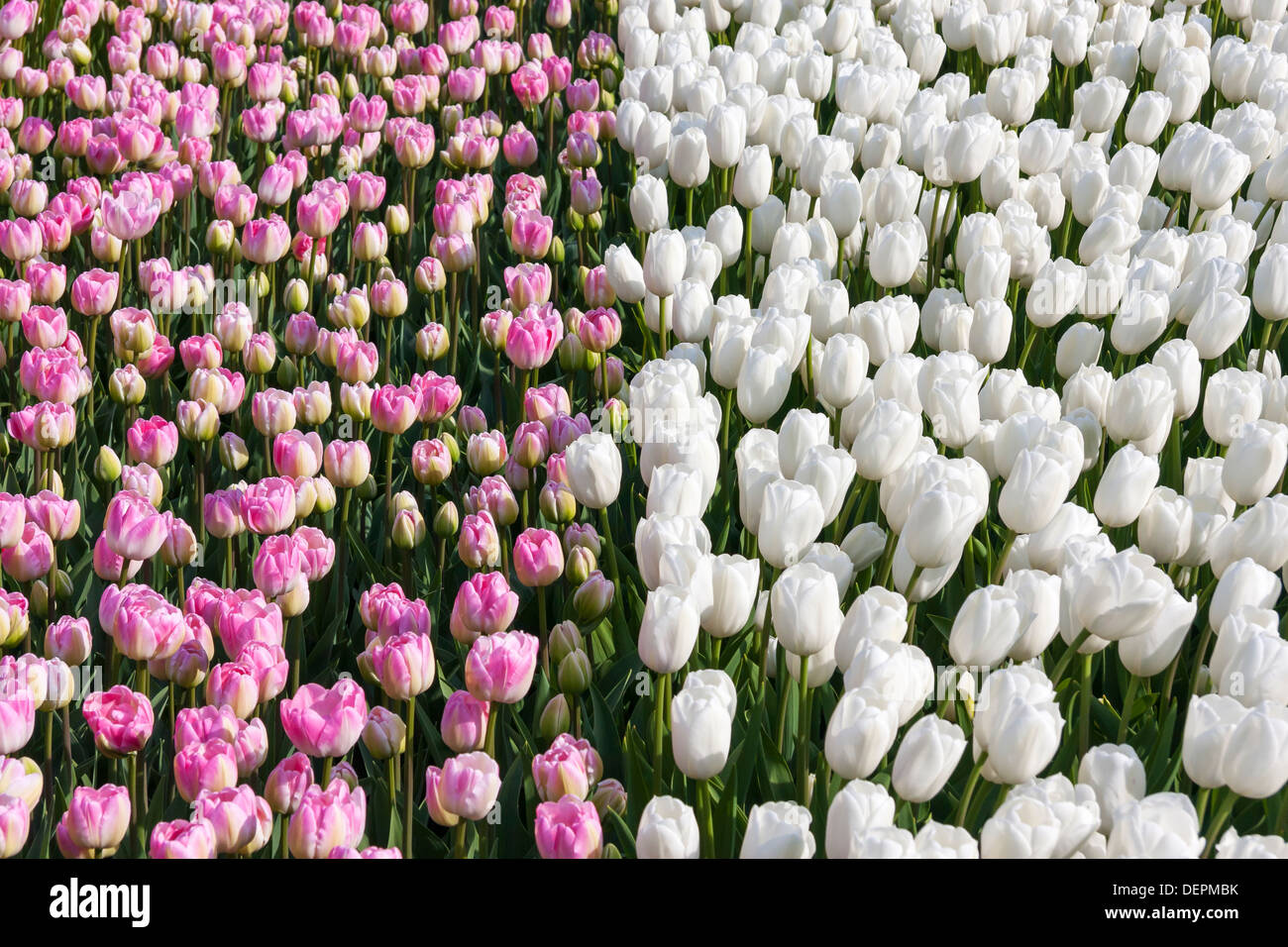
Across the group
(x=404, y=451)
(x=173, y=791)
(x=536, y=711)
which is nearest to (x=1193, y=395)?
(x=536, y=711)

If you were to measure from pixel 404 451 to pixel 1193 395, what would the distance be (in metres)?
1.69

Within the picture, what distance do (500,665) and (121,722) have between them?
502 millimetres

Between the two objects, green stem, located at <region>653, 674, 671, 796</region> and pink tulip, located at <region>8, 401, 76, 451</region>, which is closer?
green stem, located at <region>653, 674, 671, 796</region>

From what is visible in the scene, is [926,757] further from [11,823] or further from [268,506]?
[268,506]

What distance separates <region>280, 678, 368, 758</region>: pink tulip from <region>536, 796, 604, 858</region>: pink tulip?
28cm

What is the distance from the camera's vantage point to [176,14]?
5148mm

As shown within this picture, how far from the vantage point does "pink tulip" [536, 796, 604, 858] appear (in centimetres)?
167

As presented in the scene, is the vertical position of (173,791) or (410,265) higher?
(410,265)

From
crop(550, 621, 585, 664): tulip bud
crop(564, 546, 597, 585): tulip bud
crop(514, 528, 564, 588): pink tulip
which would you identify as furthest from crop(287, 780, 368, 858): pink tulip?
crop(564, 546, 597, 585): tulip bud

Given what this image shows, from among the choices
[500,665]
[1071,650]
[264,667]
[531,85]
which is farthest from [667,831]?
[531,85]

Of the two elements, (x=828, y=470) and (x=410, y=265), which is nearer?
(x=828, y=470)

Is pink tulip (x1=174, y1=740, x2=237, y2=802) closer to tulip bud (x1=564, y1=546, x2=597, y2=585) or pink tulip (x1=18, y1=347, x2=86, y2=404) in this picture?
tulip bud (x1=564, y1=546, x2=597, y2=585)

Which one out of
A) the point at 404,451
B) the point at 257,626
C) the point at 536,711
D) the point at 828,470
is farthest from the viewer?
the point at 404,451
